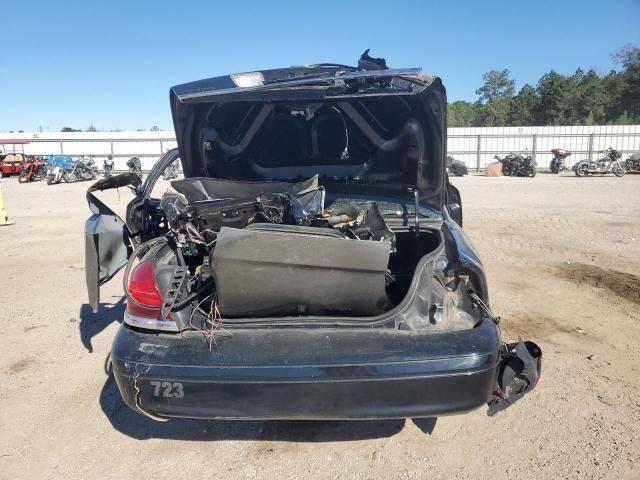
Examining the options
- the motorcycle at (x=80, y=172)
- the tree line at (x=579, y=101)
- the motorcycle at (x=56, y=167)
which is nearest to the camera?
the motorcycle at (x=56, y=167)

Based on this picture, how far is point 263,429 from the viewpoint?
107 inches

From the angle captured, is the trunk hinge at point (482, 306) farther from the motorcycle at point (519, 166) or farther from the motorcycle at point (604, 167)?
the motorcycle at point (604, 167)

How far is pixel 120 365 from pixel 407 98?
2408 millimetres

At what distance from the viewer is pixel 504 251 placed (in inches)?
266

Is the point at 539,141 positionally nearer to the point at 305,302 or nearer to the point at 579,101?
the point at 579,101

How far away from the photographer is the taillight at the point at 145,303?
7.31ft

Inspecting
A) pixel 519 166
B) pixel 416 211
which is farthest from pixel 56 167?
pixel 416 211

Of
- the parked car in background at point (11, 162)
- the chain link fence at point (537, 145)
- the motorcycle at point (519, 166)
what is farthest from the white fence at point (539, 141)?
the parked car in background at point (11, 162)

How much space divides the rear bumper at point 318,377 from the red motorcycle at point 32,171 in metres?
25.6

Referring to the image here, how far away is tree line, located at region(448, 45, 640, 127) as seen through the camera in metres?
42.3

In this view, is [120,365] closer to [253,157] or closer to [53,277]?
[253,157]

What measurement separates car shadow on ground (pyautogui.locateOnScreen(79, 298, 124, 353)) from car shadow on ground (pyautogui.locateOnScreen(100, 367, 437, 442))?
1301 mm

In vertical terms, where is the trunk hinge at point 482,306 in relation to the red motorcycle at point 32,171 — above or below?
below

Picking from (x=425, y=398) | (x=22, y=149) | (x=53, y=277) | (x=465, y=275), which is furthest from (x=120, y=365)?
(x=22, y=149)
